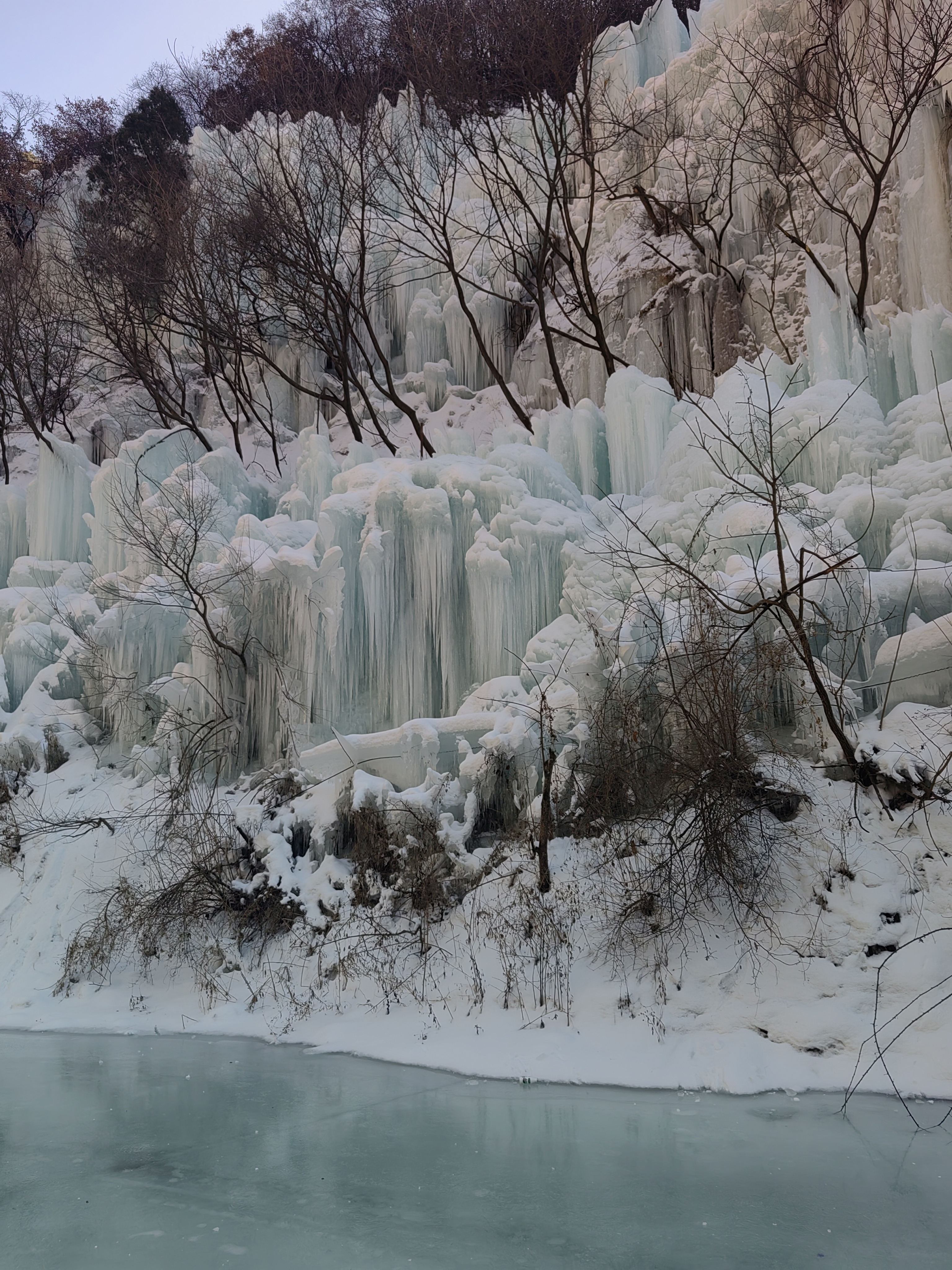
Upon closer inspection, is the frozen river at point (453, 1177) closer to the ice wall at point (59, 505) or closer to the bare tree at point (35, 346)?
the ice wall at point (59, 505)

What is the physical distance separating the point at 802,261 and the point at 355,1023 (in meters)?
11.0

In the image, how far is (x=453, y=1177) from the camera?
13.6 feet

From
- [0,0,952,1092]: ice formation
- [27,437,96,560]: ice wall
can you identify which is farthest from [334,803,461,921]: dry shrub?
[27,437,96,560]: ice wall

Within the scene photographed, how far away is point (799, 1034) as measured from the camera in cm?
573

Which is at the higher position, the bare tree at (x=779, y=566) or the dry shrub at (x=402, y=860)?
the bare tree at (x=779, y=566)

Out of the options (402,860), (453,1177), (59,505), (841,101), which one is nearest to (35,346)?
(59,505)

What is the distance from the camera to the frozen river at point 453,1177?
11.4 feet

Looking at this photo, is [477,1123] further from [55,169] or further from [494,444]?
[55,169]

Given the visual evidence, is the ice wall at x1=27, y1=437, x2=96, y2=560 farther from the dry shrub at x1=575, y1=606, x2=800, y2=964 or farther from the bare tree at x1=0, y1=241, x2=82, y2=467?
the dry shrub at x1=575, y1=606, x2=800, y2=964

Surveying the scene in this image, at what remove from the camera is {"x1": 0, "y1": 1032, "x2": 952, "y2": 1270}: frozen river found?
346 cm

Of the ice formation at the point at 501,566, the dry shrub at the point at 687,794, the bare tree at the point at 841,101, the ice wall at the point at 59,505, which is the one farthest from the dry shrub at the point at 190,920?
the bare tree at the point at 841,101

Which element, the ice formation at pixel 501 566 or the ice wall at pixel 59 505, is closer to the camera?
the ice formation at pixel 501 566

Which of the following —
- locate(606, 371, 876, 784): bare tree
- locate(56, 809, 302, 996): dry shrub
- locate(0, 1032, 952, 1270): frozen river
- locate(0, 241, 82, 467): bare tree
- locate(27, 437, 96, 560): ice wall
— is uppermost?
locate(0, 241, 82, 467): bare tree

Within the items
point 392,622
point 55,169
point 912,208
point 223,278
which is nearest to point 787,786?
point 392,622
